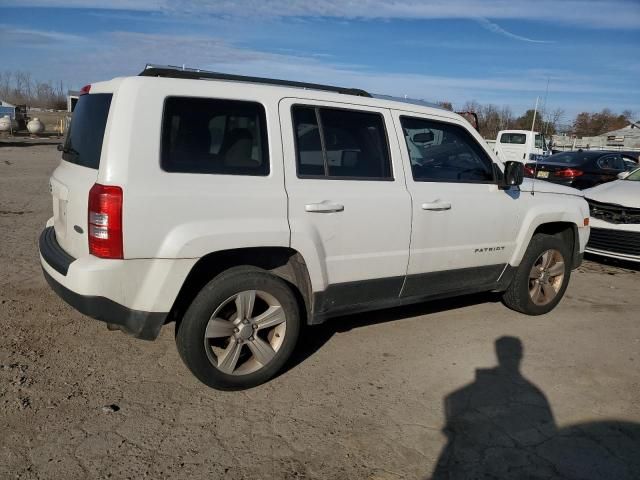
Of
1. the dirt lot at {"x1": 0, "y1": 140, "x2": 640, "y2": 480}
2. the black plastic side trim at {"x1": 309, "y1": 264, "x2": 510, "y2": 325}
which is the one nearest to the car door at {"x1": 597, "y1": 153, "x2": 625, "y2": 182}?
the dirt lot at {"x1": 0, "y1": 140, "x2": 640, "y2": 480}

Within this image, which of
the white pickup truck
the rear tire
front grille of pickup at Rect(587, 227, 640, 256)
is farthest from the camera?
the white pickup truck

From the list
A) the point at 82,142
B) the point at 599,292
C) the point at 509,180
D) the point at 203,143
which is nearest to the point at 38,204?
the point at 82,142

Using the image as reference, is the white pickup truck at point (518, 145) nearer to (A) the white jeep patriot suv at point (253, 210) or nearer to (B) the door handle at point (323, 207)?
(A) the white jeep patriot suv at point (253, 210)

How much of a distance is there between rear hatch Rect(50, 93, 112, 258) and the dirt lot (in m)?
0.94

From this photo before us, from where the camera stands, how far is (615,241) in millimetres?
7086

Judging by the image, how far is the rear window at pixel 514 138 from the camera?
20844mm

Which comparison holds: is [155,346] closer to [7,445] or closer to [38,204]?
[7,445]

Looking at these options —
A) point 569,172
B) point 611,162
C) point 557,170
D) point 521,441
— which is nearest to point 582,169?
point 569,172

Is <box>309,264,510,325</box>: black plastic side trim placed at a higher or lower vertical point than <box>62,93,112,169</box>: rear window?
lower

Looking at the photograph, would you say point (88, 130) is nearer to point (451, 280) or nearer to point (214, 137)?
point (214, 137)

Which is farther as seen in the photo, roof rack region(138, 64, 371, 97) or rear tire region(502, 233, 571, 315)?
rear tire region(502, 233, 571, 315)

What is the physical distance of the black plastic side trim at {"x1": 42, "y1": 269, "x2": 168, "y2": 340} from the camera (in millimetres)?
3104

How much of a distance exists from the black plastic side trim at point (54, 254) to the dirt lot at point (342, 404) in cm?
78

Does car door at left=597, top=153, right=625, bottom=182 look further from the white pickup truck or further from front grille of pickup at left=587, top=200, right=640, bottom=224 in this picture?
the white pickup truck
